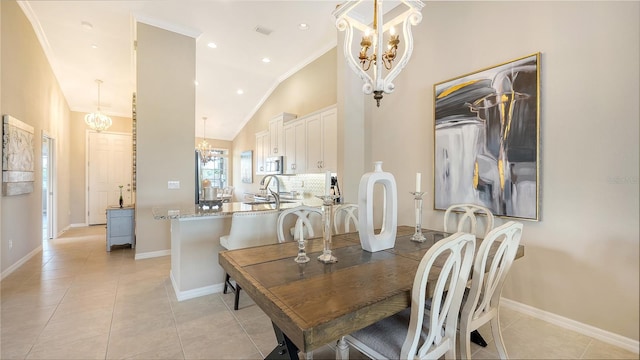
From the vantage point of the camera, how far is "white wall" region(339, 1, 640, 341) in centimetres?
181

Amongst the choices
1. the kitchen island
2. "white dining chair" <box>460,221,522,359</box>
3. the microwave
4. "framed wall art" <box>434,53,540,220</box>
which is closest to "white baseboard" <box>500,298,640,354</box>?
"framed wall art" <box>434,53,540,220</box>

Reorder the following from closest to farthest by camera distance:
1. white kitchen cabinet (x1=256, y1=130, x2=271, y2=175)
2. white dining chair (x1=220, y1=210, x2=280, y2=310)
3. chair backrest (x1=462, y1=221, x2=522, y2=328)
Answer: chair backrest (x1=462, y1=221, x2=522, y2=328) < white dining chair (x1=220, y1=210, x2=280, y2=310) < white kitchen cabinet (x1=256, y1=130, x2=271, y2=175)

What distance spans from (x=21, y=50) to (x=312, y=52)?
4.02 m

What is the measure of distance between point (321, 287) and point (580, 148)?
2.21 meters

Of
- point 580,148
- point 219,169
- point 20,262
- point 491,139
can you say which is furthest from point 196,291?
point 219,169

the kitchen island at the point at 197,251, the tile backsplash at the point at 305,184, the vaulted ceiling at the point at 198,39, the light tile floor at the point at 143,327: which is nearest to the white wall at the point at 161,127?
the vaulted ceiling at the point at 198,39

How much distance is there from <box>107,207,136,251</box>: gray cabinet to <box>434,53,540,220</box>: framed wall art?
4.64 metres

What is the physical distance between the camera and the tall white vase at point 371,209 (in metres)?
1.62

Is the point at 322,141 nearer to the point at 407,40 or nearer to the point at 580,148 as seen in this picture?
the point at 407,40

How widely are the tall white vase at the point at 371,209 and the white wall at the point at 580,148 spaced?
4.65 feet

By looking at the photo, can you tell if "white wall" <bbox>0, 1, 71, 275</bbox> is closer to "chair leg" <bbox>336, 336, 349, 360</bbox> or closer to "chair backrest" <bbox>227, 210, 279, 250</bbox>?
"chair backrest" <bbox>227, 210, 279, 250</bbox>

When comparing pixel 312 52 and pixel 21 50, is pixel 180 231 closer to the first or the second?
pixel 21 50

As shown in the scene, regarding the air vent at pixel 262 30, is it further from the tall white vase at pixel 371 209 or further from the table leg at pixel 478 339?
the table leg at pixel 478 339

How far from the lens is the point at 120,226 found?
4.42m
